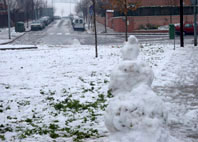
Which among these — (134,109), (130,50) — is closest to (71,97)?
(130,50)

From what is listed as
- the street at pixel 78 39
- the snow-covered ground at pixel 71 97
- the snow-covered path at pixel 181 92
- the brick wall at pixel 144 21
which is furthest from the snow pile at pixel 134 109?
the brick wall at pixel 144 21

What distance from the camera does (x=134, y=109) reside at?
545 centimetres

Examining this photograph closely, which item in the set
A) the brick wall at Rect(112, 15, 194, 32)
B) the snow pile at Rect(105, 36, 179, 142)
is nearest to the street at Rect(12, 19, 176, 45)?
the brick wall at Rect(112, 15, 194, 32)

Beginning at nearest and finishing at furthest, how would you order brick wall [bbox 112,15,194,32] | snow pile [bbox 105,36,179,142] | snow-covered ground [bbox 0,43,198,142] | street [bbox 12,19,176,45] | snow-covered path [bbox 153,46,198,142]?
snow pile [bbox 105,36,179,142] → snow-covered ground [bbox 0,43,198,142] → snow-covered path [bbox 153,46,198,142] → street [bbox 12,19,176,45] → brick wall [bbox 112,15,194,32]

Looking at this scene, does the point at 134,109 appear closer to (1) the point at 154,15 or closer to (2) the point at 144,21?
(2) the point at 144,21

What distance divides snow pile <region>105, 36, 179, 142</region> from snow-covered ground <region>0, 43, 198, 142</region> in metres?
1.37

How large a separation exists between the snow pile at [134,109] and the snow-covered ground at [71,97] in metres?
1.37

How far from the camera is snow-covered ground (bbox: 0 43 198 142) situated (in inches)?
295

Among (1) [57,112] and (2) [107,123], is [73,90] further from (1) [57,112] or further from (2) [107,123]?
(2) [107,123]

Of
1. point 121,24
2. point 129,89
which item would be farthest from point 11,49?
point 121,24

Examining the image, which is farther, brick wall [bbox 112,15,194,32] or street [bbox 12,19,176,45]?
brick wall [bbox 112,15,194,32]

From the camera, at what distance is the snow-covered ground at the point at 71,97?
749 cm

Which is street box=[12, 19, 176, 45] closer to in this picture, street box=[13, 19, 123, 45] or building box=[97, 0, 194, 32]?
street box=[13, 19, 123, 45]

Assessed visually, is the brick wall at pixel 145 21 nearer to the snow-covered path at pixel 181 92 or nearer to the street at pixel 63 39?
the street at pixel 63 39
